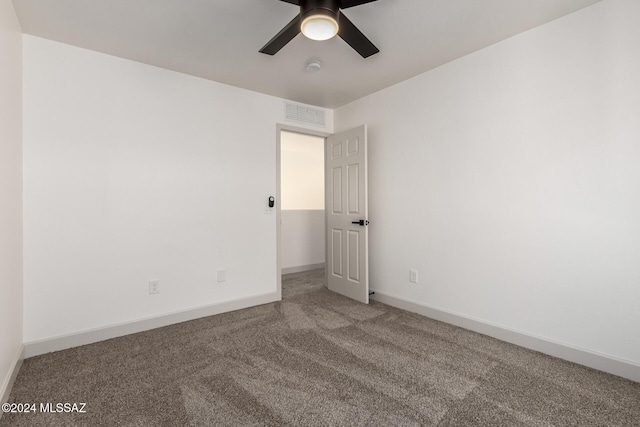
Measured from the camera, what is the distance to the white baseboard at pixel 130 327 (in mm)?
2316

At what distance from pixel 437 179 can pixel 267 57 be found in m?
1.98

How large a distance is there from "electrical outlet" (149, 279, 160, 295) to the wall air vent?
2353 millimetres

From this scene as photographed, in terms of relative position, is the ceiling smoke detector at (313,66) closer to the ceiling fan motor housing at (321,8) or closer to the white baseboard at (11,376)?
the ceiling fan motor housing at (321,8)

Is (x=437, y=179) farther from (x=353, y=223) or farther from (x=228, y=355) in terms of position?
(x=228, y=355)

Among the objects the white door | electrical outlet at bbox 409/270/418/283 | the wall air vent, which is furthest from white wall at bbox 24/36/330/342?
electrical outlet at bbox 409/270/418/283

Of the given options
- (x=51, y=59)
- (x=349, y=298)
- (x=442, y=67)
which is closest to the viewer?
(x=51, y=59)

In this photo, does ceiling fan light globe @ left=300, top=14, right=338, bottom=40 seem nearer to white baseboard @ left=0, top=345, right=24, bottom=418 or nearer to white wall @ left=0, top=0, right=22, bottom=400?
white wall @ left=0, top=0, right=22, bottom=400

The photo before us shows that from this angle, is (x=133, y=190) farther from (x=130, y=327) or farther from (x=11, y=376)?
(x=11, y=376)

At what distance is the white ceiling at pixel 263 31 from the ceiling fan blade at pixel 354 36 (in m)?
0.28

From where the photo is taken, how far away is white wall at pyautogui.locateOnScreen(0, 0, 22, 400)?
5.75 ft

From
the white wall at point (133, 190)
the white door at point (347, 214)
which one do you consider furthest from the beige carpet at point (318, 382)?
the white door at point (347, 214)

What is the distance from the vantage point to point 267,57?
2.67 m

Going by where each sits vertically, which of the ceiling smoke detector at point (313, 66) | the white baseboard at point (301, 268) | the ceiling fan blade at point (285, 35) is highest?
the ceiling smoke detector at point (313, 66)

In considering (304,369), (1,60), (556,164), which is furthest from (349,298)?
(1,60)
